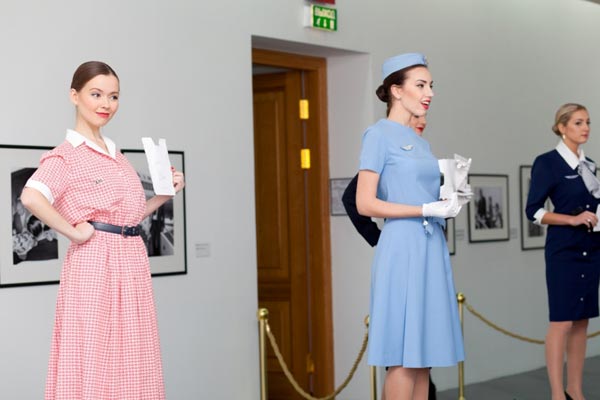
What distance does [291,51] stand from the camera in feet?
27.7

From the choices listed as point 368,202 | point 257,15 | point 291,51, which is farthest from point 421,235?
point 291,51

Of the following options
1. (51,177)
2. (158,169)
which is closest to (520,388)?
(158,169)

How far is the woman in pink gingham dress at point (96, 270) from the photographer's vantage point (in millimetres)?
4145

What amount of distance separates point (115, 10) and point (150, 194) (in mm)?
1238

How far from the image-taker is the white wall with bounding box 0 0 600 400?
245 inches

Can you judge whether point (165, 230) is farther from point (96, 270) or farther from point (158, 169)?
point (96, 270)

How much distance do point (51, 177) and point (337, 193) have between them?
4.85 m

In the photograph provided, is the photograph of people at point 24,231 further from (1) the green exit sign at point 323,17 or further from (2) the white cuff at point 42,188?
(1) the green exit sign at point 323,17

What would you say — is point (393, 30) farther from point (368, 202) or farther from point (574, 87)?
point (368, 202)

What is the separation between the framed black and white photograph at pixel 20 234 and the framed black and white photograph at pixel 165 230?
81 cm

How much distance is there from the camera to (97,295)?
164 inches

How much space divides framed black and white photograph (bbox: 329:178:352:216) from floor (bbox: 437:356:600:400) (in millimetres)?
1837

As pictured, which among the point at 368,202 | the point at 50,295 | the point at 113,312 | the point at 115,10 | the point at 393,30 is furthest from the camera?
the point at 393,30

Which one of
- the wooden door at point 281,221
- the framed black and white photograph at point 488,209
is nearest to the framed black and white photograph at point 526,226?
the framed black and white photograph at point 488,209
